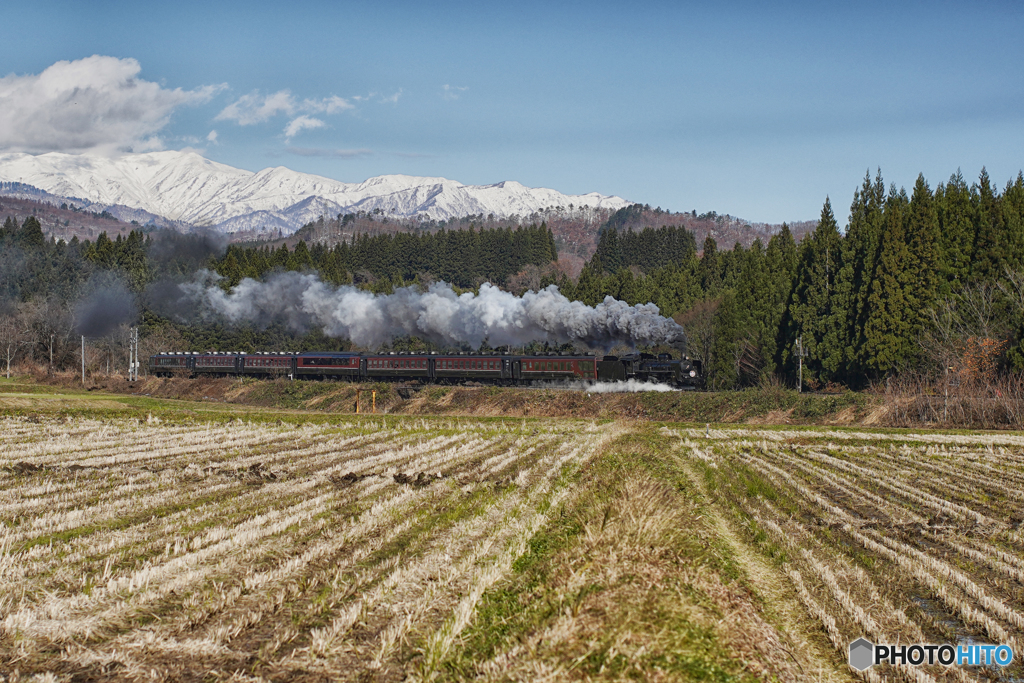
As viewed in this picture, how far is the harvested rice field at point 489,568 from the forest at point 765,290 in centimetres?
3938

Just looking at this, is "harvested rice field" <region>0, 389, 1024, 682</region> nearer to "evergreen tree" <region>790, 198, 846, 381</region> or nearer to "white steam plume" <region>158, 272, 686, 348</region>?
"white steam plume" <region>158, 272, 686, 348</region>

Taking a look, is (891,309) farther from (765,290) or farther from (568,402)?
(568,402)

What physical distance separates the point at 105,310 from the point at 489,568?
341ft

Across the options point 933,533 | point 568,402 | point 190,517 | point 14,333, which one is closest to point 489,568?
point 190,517

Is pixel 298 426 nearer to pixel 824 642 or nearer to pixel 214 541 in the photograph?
pixel 214 541

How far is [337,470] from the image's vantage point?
89.4ft

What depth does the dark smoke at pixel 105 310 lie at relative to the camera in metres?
103

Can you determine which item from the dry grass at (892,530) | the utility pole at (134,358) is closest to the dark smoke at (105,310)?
the utility pole at (134,358)

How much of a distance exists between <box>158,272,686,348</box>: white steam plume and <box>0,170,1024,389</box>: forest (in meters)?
5.38

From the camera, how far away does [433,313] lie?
83.2m

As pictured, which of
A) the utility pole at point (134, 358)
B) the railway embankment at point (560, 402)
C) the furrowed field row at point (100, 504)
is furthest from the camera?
the utility pole at point (134, 358)

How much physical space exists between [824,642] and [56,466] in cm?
2486

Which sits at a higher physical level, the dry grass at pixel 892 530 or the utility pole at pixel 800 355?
the utility pole at pixel 800 355

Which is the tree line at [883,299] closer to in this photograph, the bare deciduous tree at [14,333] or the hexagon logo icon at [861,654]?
the hexagon logo icon at [861,654]
